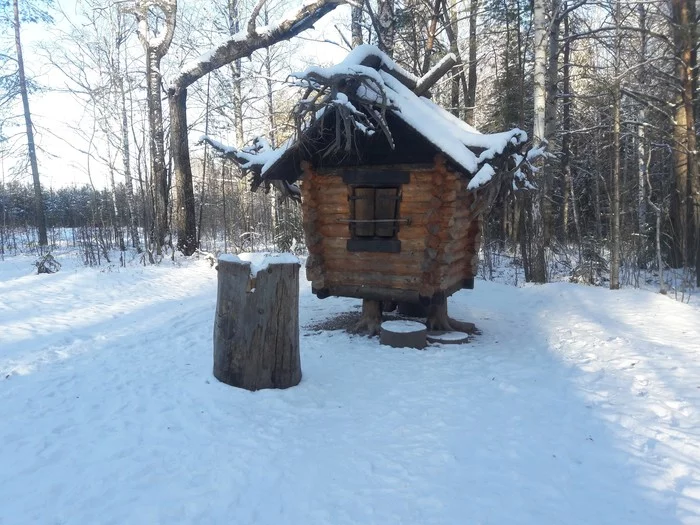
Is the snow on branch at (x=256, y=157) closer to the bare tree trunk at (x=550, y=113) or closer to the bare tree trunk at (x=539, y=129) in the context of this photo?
the bare tree trunk at (x=539, y=129)

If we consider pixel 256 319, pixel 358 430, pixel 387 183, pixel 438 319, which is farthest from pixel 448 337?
pixel 256 319

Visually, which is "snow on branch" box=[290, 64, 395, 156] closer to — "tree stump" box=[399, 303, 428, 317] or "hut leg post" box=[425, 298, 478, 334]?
"hut leg post" box=[425, 298, 478, 334]

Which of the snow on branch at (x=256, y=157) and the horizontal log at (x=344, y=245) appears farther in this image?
the snow on branch at (x=256, y=157)

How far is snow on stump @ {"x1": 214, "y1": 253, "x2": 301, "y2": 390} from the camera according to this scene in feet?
14.8

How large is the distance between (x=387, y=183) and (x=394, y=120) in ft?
2.89

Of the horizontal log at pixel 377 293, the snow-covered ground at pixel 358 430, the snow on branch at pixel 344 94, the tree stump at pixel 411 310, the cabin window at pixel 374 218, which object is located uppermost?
the snow on branch at pixel 344 94

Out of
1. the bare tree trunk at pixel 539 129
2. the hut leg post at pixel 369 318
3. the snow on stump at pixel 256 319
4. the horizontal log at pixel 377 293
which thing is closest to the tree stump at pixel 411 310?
the hut leg post at pixel 369 318

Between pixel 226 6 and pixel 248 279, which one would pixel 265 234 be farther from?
pixel 248 279

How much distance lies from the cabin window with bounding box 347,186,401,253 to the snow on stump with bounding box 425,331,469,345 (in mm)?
1370

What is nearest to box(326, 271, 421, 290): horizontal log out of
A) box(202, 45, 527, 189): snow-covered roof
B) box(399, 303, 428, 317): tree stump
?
box(399, 303, 428, 317): tree stump

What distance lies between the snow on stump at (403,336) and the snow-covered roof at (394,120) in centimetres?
211

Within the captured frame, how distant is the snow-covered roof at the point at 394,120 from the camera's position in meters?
5.54

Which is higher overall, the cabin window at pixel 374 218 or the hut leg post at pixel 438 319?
the cabin window at pixel 374 218

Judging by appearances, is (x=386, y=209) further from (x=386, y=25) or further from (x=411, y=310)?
(x=386, y=25)
